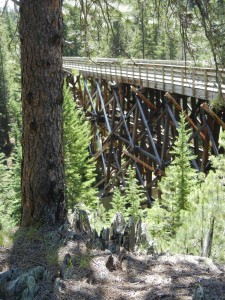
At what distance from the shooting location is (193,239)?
557 centimetres

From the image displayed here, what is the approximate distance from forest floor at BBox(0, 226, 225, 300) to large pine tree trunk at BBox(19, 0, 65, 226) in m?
0.40

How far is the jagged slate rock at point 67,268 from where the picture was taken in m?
2.94

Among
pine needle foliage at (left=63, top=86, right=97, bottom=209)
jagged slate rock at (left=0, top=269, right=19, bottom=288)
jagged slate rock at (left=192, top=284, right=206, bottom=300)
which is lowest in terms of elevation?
pine needle foliage at (left=63, top=86, right=97, bottom=209)

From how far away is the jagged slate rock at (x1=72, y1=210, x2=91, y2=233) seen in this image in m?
4.11

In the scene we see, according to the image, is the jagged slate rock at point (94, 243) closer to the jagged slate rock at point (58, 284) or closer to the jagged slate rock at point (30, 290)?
the jagged slate rock at point (58, 284)

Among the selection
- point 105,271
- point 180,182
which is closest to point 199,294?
point 105,271

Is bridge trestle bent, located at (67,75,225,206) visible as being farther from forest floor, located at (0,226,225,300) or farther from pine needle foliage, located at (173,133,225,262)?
forest floor, located at (0,226,225,300)

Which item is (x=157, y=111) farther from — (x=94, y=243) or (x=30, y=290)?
(x=30, y=290)

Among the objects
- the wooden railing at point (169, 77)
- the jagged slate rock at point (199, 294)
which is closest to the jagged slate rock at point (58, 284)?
the jagged slate rock at point (199, 294)

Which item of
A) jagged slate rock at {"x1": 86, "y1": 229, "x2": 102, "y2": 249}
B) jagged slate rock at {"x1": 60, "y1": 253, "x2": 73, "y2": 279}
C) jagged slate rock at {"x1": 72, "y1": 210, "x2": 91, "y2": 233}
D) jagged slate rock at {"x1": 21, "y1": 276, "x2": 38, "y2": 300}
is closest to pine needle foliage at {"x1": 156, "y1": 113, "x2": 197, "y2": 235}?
jagged slate rock at {"x1": 72, "y1": 210, "x2": 91, "y2": 233}

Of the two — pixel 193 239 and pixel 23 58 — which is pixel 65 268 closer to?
pixel 23 58

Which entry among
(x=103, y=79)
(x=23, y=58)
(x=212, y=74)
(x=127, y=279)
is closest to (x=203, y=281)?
(x=127, y=279)

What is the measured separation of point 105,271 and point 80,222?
1103 millimetres

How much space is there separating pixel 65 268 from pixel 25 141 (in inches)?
57.8
